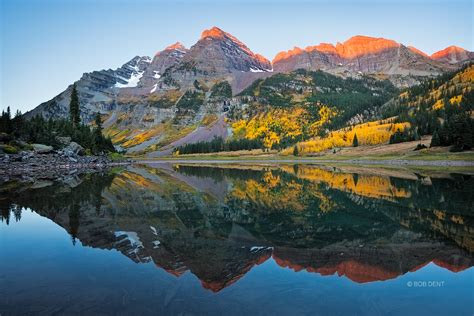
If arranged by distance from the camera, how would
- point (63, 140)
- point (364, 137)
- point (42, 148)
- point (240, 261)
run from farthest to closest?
1. point (364, 137)
2. point (63, 140)
3. point (42, 148)
4. point (240, 261)

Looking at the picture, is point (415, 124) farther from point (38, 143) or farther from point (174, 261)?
point (174, 261)

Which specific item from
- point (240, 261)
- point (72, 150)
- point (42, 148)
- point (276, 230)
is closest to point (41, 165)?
point (42, 148)

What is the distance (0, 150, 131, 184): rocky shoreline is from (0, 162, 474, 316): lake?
3744 cm

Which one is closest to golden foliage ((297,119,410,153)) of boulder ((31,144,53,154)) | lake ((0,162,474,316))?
boulder ((31,144,53,154))

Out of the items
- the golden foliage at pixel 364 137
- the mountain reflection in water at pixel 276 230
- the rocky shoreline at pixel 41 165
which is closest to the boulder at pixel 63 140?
the rocky shoreline at pixel 41 165

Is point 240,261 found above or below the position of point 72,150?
below

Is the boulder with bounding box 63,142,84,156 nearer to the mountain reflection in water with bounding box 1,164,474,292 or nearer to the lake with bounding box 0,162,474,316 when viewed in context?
the mountain reflection in water with bounding box 1,164,474,292

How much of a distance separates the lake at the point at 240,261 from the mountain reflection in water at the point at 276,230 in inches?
2.8

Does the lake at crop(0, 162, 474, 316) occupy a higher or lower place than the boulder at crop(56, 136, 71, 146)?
lower

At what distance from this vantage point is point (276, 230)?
1762cm

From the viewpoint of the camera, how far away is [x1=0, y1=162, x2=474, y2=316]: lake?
9039 millimetres

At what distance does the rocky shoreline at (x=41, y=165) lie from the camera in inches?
2275

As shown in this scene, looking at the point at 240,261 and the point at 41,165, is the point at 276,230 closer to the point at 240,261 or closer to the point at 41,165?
the point at 240,261

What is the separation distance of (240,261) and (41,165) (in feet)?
249
